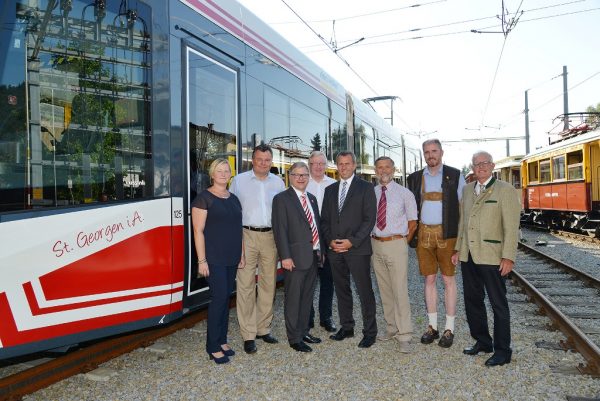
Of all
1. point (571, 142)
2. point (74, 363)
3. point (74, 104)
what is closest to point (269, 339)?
point (74, 363)

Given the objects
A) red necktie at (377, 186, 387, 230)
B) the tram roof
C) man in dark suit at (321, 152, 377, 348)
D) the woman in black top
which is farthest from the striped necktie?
the tram roof

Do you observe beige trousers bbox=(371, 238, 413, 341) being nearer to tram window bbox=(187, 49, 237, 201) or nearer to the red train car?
tram window bbox=(187, 49, 237, 201)

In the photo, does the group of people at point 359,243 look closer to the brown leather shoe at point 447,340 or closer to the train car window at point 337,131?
the brown leather shoe at point 447,340

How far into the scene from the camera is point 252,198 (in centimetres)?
482

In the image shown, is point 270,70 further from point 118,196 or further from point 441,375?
point 441,375

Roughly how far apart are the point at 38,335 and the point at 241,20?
3649 millimetres

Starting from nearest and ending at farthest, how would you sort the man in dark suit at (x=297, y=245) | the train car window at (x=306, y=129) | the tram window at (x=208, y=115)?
1. the tram window at (x=208, y=115)
2. the man in dark suit at (x=297, y=245)
3. the train car window at (x=306, y=129)

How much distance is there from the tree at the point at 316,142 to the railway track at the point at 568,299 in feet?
11.9

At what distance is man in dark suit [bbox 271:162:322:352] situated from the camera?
15.4ft

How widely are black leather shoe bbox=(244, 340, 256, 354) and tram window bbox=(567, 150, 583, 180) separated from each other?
1204 cm

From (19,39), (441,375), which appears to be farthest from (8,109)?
(441,375)

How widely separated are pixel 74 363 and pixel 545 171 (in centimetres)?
1627

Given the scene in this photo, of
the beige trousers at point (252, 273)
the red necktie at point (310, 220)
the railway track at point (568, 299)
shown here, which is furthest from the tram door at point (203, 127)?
the railway track at point (568, 299)

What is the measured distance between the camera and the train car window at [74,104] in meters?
3.27
